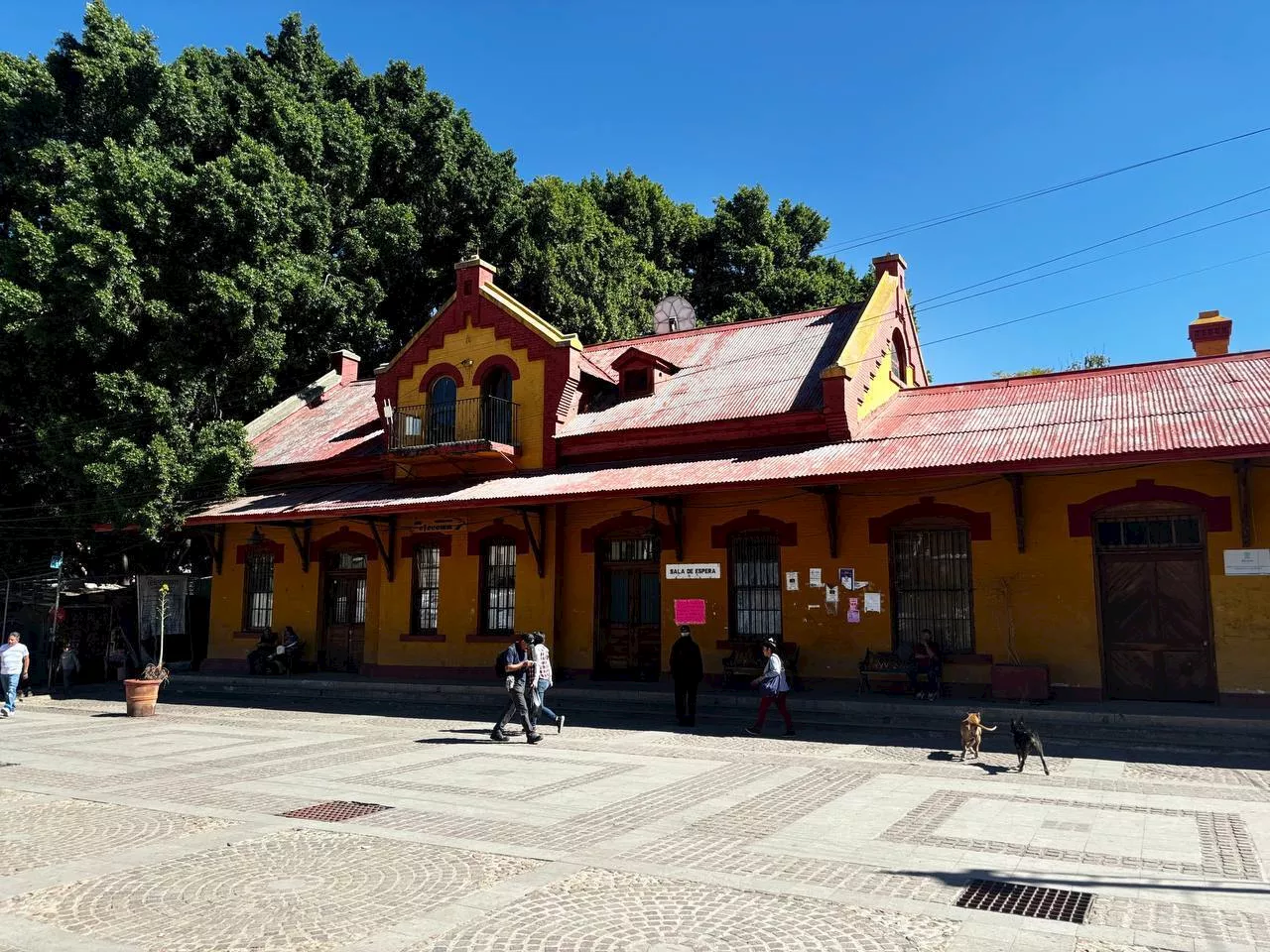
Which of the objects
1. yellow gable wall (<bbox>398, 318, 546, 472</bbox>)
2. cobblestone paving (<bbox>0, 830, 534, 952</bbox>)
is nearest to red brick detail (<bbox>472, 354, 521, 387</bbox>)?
yellow gable wall (<bbox>398, 318, 546, 472</bbox>)

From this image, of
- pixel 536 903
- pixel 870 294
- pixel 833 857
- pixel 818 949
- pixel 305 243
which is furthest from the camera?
pixel 305 243

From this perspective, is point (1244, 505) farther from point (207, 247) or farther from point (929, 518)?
point (207, 247)

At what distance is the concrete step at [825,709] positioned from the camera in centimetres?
1222

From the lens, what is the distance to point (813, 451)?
16.7m

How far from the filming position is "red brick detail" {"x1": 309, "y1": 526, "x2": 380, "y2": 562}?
21.7 m

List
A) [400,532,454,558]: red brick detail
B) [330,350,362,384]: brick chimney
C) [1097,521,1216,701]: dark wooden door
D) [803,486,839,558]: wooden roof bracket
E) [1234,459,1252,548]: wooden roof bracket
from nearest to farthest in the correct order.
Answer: [1234,459,1252,548]: wooden roof bracket, [1097,521,1216,701]: dark wooden door, [803,486,839,558]: wooden roof bracket, [400,532,454,558]: red brick detail, [330,350,362,384]: brick chimney

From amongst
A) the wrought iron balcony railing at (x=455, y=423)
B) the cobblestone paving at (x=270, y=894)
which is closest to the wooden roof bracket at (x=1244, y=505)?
the cobblestone paving at (x=270, y=894)

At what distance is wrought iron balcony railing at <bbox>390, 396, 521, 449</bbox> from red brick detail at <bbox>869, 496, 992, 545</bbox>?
8.53 metres

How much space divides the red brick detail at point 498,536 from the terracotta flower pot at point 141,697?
6.81 metres

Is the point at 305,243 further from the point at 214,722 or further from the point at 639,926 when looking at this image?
the point at 639,926

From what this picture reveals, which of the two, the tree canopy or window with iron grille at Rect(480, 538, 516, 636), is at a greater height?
the tree canopy

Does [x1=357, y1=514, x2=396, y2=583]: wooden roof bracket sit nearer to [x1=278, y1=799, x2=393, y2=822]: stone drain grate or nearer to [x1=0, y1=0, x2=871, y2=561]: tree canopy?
[x1=0, y1=0, x2=871, y2=561]: tree canopy

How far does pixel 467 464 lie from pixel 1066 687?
13.0m

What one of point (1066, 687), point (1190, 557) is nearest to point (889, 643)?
point (1066, 687)
